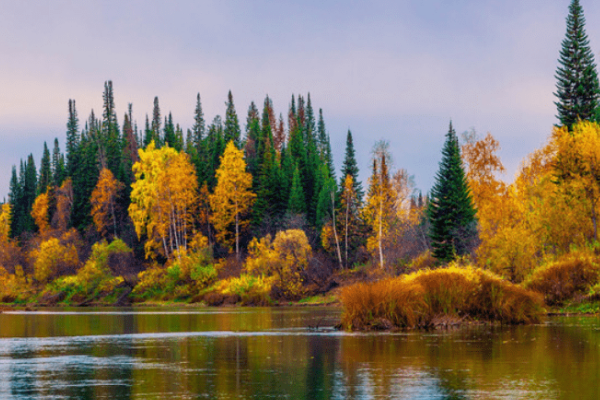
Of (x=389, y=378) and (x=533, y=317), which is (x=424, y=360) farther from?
(x=533, y=317)

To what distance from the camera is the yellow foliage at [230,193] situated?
284 feet

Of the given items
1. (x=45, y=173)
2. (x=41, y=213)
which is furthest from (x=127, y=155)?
(x=45, y=173)

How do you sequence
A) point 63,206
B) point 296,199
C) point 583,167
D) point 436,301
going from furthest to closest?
point 63,206, point 296,199, point 583,167, point 436,301

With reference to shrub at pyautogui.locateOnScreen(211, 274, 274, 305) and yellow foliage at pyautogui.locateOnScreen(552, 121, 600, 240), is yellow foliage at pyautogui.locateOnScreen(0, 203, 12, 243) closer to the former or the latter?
shrub at pyautogui.locateOnScreen(211, 274, 274, 305)

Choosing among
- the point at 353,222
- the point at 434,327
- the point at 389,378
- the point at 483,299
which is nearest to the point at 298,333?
the point at 434,327

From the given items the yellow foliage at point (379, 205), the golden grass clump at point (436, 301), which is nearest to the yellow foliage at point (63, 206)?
the yellow foliage at point (379, 205)

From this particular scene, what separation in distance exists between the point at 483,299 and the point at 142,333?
46.1ft

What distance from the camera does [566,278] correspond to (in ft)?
126

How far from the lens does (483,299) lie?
103 feet

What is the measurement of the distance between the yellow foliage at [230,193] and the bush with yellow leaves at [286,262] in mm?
12749

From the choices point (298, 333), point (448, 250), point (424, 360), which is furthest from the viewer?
point (448, 250)

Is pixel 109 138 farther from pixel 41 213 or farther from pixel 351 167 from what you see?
pixel 351 167

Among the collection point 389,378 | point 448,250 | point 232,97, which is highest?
point 232,97

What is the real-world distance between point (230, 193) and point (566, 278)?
52.7m
